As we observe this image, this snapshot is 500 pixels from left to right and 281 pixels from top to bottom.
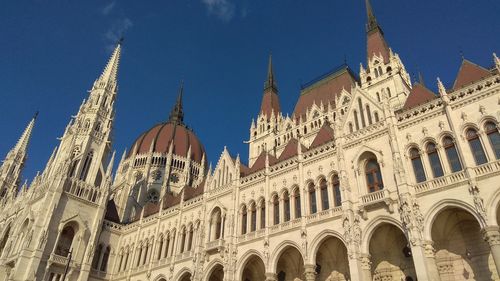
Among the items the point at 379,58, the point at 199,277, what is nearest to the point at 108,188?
the point at 199,277

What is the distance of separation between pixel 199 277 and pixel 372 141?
55.4 feet

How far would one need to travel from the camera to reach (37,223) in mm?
33719

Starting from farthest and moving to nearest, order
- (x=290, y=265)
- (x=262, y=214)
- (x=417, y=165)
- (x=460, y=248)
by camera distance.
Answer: (x=262, y=214), (x=290, y=265), (x=417, y=165), (x=460, y=248)

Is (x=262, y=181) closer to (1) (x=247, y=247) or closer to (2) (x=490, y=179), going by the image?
(1) (x=247, y=247)

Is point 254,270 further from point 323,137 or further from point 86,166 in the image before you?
point 86,166

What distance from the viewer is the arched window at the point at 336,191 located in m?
24.2

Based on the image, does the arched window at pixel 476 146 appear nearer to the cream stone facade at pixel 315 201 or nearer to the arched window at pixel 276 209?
the cream stone facade at pixel 315 201

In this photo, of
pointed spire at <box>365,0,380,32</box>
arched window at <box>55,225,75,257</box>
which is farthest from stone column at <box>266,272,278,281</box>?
pointed spire at <box>365,0,380,32</box>

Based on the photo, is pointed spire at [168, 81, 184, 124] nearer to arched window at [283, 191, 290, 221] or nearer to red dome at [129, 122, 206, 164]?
red dome at [129, 122, 206, 164]

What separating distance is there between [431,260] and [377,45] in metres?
26.1

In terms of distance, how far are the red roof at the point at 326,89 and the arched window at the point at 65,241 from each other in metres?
27.5

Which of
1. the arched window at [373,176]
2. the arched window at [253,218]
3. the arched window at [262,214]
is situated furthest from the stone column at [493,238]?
the arched window at [253,218]

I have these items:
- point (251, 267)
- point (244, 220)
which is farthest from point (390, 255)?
point (244, 220)

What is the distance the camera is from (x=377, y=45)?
38688 millimetres
